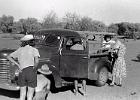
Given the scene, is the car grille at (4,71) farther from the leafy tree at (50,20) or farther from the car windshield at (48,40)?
the leafy tree at (50,20)

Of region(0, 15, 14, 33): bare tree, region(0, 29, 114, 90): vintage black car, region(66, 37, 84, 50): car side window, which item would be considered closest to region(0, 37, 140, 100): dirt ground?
region(0, 29, 114, 90): vintage black car

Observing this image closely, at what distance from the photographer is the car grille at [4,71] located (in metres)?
A: 8.82

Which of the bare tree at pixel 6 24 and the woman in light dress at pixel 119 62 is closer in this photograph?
the woman in light dress at pixel 119 62

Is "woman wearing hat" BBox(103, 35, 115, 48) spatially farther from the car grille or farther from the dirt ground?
the car grille

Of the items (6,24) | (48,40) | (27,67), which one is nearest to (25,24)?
(6,24)

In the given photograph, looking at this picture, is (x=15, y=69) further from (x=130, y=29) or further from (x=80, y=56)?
(x=130, y=29)

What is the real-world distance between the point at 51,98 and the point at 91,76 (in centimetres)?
161

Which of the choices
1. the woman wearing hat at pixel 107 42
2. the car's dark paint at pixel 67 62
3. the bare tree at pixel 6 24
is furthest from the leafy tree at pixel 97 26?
the bare tree at pixel 6 24

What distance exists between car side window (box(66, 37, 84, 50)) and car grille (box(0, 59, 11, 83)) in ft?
6.85

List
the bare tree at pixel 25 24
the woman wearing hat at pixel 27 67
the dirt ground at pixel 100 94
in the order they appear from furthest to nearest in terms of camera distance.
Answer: the bare tree at pixel 25 24 < the dirt ground at pixel 100 94 < the woman wearing hat at pixel 27 67

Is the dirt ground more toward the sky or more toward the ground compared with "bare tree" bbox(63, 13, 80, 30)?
more toward the ground

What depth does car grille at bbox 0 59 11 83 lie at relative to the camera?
882cm

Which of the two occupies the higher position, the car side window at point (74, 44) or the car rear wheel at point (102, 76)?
the car side window at point (74, 44)

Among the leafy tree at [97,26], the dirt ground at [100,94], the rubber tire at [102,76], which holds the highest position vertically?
the leafy tree at [97,26]
